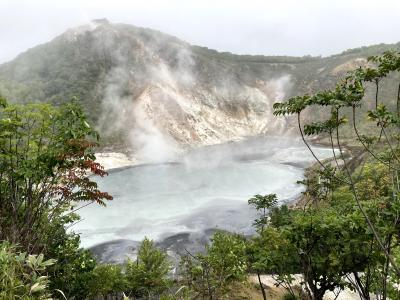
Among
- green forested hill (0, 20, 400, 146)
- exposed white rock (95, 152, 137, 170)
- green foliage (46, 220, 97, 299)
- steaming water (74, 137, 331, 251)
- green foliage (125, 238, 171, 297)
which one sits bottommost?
steaming water (74, 137, 331, 251)

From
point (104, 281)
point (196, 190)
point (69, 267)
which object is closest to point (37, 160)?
point (69, 267)

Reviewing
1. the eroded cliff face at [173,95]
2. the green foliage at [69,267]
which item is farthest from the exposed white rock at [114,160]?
the green foliage at [69,267]

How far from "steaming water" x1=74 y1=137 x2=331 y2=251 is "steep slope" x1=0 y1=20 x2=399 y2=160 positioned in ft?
31.5

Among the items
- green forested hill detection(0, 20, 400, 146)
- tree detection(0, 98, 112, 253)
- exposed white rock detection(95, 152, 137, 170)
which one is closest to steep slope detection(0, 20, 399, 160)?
green forested hill detection(0, 20, 400, 146)

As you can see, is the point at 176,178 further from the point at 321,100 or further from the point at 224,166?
the point at 321,100

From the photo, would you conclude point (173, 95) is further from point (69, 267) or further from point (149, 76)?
point (69, 267)

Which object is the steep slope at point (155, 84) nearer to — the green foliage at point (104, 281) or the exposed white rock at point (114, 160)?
the exposed white rock at point (114, 160)

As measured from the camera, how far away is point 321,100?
23.7 ft

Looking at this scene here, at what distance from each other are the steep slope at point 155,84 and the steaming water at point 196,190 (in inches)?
378

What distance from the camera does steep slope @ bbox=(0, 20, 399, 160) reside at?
84750mm

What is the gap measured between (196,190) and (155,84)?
1722 inches

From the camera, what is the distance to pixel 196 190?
180ft

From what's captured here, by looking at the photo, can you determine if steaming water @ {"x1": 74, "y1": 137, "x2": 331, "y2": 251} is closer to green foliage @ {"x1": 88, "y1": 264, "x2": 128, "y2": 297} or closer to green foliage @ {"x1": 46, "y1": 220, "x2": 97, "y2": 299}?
green foliage @ {"x1": 88, "y1": 264, "x2": 128, "y2": 297}

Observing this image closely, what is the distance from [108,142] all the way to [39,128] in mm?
67409
